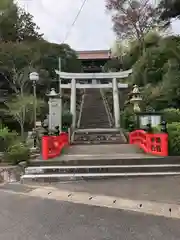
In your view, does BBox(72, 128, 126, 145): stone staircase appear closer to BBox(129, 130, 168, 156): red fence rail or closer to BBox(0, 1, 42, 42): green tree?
BBox(129, 130, 168, 156): red fence rail

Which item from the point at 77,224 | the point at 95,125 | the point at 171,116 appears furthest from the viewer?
the point at 95,125

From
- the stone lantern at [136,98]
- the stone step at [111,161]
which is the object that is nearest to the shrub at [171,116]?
the stone lantern at [136,98]

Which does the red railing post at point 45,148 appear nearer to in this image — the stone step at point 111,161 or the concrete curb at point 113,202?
the stone step at point 111,161

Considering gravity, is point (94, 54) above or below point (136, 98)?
above

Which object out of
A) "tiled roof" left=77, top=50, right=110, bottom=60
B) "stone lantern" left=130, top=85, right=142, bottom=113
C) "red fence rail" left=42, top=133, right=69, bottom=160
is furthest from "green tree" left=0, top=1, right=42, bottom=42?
"red fence rail" left=42, top=133, right=69, bottom=160

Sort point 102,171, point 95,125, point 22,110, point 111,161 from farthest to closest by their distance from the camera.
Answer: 1. point 95,125
2. point 22,110
3. point 111,161
4. point 102,171

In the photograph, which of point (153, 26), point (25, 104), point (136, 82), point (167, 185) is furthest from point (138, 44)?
point (167, 185)

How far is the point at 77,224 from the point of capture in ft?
15.8

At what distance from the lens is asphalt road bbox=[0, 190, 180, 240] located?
4301mm

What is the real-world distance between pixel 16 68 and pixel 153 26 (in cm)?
1388

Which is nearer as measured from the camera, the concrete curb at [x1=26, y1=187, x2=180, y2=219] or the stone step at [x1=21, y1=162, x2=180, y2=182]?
the concrete curb at [x1=26, y1=187, x2=180, y2=219]

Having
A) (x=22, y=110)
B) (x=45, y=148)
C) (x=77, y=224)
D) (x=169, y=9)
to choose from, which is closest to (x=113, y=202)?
(x=77, y=224)

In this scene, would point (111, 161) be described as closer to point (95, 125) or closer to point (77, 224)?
point (77, 224)

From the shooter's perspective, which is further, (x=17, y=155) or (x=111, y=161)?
(x=17, y=155)
